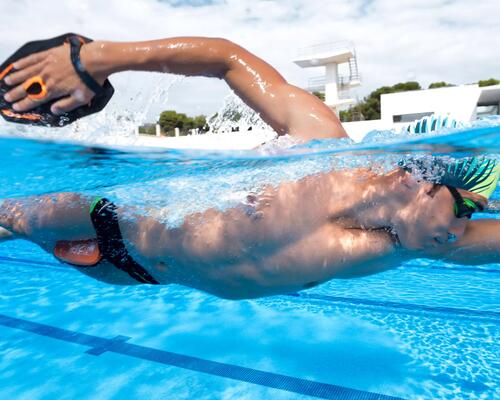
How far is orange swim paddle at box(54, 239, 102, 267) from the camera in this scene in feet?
8.99

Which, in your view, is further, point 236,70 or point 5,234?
point 5,234

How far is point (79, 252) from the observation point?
278cm

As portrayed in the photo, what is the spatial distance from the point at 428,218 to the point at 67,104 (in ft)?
5.61

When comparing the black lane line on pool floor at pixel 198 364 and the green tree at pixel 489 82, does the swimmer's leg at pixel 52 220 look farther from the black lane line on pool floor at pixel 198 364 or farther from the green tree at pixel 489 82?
the green tree at pixel 489 82

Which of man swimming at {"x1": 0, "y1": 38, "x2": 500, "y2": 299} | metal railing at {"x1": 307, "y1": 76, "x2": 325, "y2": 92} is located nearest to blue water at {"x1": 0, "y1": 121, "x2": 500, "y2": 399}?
man swimming at {"x1": 0, "y1": 38, "x2": 500, "y2": 299}

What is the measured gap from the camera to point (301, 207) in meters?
2.29

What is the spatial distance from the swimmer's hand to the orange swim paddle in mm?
1140

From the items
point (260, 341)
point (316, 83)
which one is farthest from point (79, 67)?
point (316, 83)

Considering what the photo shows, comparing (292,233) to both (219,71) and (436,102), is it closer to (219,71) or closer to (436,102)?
(219,71)

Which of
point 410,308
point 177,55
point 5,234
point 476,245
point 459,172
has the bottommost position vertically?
point 410,308

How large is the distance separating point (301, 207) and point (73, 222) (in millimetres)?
1369

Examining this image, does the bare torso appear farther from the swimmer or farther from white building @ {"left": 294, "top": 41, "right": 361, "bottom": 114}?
white building @ {"left": 294, "top": 41, "right": 361, "bottom": 114}

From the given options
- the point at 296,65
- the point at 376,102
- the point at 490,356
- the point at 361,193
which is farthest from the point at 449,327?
the point at 376,102

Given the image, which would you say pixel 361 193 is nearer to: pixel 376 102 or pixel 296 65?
pixel 296 65
